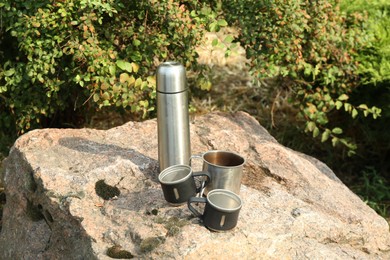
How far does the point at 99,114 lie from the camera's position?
17.4 feet

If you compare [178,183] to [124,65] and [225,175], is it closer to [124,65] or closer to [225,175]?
[225,175]

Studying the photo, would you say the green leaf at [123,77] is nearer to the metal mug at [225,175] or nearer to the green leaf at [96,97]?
the green leaf at [96,97]

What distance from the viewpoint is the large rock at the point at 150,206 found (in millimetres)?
2635

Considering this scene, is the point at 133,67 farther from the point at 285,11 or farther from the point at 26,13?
the point at 285,11

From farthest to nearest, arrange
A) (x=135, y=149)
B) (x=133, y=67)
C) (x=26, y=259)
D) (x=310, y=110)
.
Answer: (x=310, y=110)
(x=133, y=67)
(x=135, y=149)
(x=26, y=259)

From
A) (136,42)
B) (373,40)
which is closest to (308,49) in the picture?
(373,40)

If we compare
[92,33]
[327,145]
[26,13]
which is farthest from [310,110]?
[26,13]

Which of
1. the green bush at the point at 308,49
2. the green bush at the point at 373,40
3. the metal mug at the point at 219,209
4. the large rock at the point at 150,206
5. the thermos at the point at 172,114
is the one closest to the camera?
the metal mug at the point at 219,209

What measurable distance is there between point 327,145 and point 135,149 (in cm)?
230

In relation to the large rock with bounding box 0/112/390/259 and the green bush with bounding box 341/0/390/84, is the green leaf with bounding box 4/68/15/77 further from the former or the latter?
the green bush with bounding box 341/0/390/84

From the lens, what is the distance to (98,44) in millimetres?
3797

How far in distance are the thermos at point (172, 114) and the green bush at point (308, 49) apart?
1177 mm

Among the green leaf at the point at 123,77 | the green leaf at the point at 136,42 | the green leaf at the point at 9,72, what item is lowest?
the green leaf at the point at 9,72

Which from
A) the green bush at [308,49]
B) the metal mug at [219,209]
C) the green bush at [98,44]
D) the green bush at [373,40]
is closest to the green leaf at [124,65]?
the green bush at [98,44]
